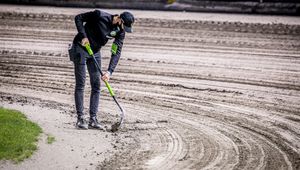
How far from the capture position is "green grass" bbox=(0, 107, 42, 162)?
8.03 meters

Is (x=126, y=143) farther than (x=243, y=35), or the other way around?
(x=243, y=35)

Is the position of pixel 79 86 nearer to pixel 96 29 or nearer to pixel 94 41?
pixel 94 41

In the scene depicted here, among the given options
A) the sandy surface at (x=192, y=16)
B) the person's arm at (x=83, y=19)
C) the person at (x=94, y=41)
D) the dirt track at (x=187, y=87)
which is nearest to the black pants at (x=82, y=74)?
the person at (x=94, y=41)

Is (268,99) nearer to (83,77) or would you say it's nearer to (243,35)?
(83,77)

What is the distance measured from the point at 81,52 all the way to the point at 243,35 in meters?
10.9

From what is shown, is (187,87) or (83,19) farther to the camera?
(187,87)

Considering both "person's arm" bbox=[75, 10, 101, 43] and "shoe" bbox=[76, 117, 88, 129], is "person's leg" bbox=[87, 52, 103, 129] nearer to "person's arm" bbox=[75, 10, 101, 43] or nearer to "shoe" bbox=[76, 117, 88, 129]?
"shoe" bbox=[76, 117, 88, 129]

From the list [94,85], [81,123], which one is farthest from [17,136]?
[94,85]

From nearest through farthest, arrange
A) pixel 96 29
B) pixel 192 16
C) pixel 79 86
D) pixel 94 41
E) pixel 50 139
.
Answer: pixel 50 139 < pixel 96 29 < pixel 94 41 < pixel 79 86 < pixel 192 16

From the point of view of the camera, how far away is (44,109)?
11195mm

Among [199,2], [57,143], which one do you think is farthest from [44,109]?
[199,2]

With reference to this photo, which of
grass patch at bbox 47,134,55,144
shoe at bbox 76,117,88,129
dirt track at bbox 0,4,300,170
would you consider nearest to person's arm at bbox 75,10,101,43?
shoe at bbox 76,117,88,129

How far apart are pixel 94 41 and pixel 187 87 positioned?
4367mm

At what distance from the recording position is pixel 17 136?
8719 millimetres
